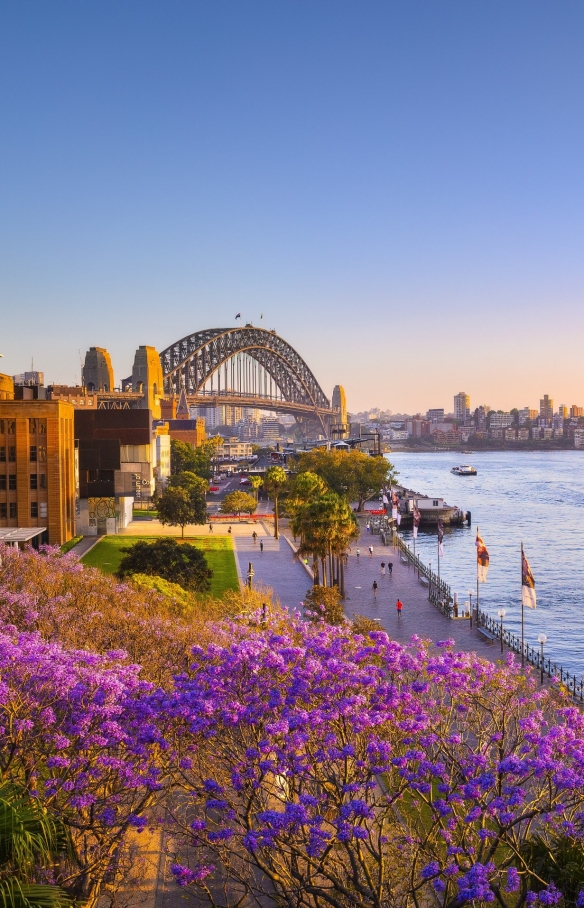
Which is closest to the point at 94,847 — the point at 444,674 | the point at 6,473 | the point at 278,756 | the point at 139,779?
the point at 139,779

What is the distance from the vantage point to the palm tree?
10359mm

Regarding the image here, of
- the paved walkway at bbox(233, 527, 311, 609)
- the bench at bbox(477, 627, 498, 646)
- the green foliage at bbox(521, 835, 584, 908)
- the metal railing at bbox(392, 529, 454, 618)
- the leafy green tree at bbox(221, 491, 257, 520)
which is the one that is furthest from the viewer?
the leafy green tree at bbox(221, 491, 257, 520)

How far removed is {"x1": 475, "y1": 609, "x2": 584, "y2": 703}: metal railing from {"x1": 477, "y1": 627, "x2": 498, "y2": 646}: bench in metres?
0.20

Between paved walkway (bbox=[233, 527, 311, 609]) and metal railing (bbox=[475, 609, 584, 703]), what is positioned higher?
paved walkway (bbox=[233, 527, 311, 609])

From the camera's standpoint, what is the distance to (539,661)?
36.3m

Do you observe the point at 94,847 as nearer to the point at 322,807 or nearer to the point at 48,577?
the point at 322,807

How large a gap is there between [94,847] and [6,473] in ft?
144

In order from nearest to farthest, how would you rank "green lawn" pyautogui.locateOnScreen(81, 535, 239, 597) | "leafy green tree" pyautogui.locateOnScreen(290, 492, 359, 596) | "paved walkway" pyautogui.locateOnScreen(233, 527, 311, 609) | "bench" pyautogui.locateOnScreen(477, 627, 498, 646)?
"bench" pyautogui.locateOnScreen(477, 627, 498, 646) < "leafy green tree" pyautogui.locateOnScreen(290, 492, 359, 596) < "paved walkway" pyautogui.locateOnScreen(233, 527, 311, 609) < "green lawn" pyautogui.locateOnScreen(81, 535, 239, 597)

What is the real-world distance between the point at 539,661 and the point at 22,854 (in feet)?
98.2

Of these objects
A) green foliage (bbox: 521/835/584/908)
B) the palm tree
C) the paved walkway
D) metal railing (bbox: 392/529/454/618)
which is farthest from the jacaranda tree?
metal railing (bbox: 392/529/454/618)

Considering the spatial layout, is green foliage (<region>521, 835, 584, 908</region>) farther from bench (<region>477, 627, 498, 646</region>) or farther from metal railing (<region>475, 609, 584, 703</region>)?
bench (<region>477, 627, 498, 646</region>)

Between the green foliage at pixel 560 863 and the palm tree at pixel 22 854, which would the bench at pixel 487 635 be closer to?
the green foliage at pixel 560 863

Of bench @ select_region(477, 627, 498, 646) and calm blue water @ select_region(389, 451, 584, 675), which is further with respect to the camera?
calm blue water @ select_region(389, 451, 584, 675)

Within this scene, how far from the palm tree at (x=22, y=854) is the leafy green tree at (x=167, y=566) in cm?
3105
